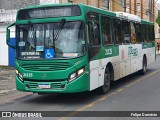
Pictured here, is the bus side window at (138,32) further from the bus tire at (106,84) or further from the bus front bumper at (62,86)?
the bus front bumper at (62,86)

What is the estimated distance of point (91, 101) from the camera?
410 inches

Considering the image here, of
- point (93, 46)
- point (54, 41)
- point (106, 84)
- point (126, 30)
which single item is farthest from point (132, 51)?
point (54, 41)

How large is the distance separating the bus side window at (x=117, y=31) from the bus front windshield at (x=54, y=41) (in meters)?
3.32

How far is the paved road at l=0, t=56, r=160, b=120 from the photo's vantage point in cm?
927

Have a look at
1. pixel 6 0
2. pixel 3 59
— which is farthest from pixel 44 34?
pixel 6 0

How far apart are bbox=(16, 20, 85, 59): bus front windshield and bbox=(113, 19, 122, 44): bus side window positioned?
10.9ft

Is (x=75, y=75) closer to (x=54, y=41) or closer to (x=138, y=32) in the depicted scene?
(x=54, y=41)

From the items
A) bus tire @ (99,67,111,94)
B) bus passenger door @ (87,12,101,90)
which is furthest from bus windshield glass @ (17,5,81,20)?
bus tire @ (99,67,111,94)

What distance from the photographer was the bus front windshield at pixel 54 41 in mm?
9781

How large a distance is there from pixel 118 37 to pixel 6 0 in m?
16.8

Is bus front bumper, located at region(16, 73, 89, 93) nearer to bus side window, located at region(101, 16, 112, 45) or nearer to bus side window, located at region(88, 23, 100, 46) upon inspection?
bus side window, located at region(88, 23, 100, 46)

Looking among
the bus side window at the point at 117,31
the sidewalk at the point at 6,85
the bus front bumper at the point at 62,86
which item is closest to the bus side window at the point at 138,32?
the bus side window at the point at 117,31

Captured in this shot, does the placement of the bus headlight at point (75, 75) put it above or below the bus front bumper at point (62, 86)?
above

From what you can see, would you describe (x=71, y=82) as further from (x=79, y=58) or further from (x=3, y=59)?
(x=3, y=59)
